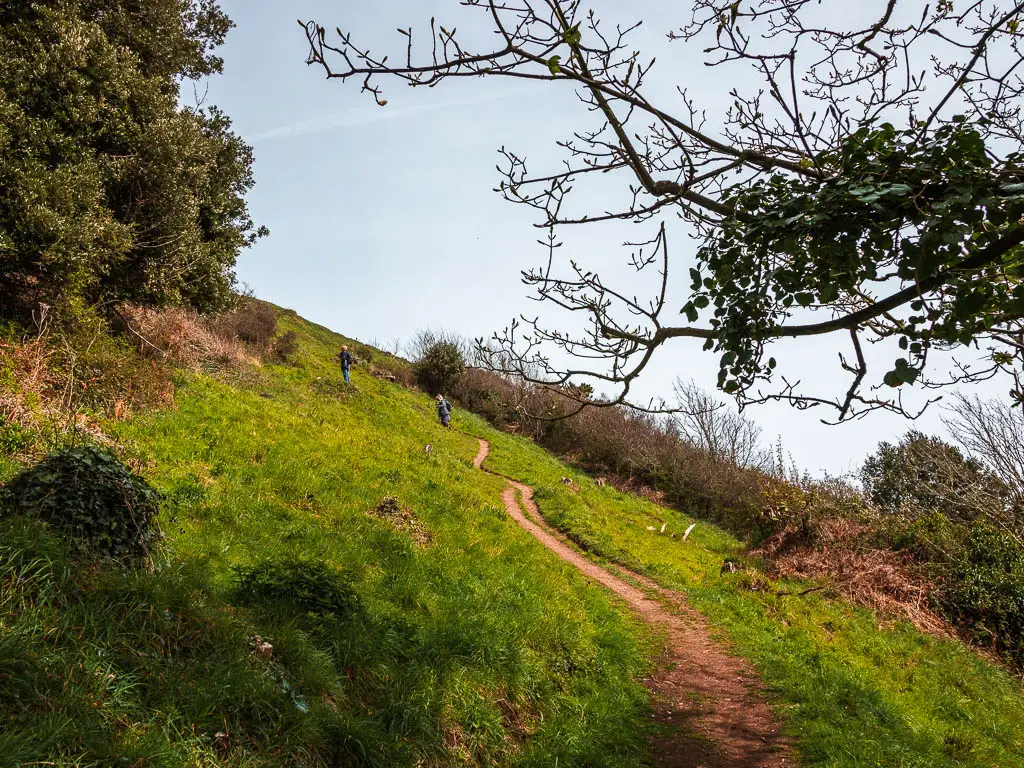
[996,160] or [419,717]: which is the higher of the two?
[996,160]

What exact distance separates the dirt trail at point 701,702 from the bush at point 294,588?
12.0 feet

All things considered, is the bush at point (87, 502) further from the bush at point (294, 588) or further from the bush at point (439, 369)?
the bush at point (439, 369)

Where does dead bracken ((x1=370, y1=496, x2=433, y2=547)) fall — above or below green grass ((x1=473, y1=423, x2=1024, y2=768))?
below

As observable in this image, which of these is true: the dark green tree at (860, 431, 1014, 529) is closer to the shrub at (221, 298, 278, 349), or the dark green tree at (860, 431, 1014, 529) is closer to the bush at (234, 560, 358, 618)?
the bush at (234, 560, 358, 618)

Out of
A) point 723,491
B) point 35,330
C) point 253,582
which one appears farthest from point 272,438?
point 723,491

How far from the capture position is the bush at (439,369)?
3281cm

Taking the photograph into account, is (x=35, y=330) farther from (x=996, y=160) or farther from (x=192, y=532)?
(x=996, y=160)

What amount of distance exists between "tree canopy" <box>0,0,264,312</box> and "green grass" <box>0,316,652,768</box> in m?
3.32

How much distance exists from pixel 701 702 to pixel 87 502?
7.16 m

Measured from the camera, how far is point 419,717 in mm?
4309

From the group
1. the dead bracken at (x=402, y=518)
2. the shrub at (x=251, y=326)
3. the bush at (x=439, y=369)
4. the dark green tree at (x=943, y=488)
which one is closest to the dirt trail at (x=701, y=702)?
the dead bracken at (x=402, y=518)

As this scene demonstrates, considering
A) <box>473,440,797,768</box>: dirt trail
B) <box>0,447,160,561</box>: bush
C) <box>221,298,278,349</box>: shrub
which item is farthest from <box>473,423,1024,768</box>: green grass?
<box>221,298,278,349</box>: shrub

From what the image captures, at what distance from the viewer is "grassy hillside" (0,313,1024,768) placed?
3.22 metres

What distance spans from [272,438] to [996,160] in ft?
36.4
